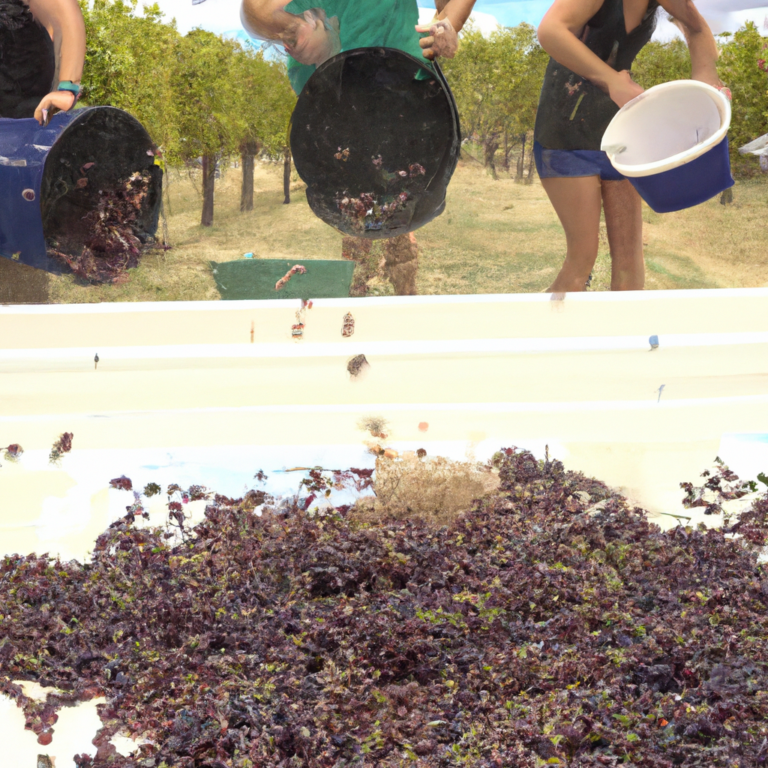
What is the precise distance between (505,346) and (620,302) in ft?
1.76

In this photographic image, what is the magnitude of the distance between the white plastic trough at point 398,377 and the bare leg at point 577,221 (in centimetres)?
26

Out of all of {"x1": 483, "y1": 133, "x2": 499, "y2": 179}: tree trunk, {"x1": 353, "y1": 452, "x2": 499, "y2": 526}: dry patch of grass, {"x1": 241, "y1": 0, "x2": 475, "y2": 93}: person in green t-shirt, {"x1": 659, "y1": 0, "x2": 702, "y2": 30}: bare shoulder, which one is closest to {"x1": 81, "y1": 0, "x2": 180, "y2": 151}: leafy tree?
{"x1": 241, "y1": 0, "x2": 475, "y2": 93}: person in green t-shirt

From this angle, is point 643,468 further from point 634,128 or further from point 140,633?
point 140,633

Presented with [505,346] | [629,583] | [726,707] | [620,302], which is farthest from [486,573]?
[620,302]

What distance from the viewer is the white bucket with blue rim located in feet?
9.50

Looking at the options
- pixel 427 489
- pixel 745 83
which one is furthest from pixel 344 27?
pixel 427 489

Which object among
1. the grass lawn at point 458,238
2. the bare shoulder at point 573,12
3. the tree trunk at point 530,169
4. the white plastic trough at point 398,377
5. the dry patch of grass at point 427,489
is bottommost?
the dry patch of grass at point 427,489

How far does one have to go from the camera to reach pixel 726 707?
5.05 ft

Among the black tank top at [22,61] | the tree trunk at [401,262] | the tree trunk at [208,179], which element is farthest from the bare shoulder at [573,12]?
the black tank top at [22,61]

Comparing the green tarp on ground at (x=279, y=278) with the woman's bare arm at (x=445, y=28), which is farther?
the green tarp on ground at (x=279, y=278)

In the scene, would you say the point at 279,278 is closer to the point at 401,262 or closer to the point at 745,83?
the point at 401,262

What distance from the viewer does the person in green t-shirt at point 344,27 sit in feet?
10.6

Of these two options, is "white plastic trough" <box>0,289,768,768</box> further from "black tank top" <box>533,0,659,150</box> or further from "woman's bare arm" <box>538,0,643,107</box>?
"woman's bare arm" <box>538,0,643,107</box>

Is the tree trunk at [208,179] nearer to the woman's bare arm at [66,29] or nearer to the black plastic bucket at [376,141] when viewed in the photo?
the black plastic bucket at [376,141]
